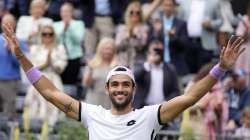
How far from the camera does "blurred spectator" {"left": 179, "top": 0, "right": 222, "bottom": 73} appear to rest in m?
17.5

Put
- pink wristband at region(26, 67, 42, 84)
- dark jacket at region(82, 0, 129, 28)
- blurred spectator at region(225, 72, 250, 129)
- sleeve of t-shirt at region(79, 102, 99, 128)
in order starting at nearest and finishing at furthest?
1. sleeve of t-shirt at region(79, 102, 99, 128)
2. pink wristband at region(26, 67, 42, 84)
3. blurred spectator at region(225, 72, 250, 129)
4. dark jacket at region(82, 0, 129, 28)

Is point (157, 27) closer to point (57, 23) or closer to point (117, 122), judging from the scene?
point (57, 23)

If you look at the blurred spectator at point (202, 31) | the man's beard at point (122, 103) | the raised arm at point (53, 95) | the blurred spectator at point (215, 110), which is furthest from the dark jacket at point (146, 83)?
the man's beard at point (122, 103)

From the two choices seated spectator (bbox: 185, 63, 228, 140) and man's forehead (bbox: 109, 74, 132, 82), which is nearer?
man's forehead (bbox: 109, 74, 132, 82)

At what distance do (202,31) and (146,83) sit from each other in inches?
87.3

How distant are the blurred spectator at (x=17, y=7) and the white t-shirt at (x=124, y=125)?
369 inches

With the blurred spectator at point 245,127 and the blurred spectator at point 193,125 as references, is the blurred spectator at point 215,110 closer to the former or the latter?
the blurred spectator at point 193,125

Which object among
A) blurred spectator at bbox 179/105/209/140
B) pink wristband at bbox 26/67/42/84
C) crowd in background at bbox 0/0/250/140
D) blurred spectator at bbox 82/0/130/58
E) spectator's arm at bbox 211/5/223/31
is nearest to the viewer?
pink wristband at bbox 26/67/42/84

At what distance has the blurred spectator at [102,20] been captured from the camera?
1855 centimetres

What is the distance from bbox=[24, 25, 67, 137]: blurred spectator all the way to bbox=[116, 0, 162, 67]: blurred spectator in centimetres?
92

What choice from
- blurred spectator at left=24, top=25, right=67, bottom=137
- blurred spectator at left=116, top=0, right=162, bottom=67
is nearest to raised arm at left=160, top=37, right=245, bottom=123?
blurred spectator at left=24, top=25, right=67, bottom=137

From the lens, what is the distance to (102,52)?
1625cm

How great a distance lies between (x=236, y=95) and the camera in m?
16.2

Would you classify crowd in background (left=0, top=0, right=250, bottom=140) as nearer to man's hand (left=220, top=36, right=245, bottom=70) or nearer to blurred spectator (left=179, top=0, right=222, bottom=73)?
blurred spectator (left=179, top=0, right=222, bottom=73)
